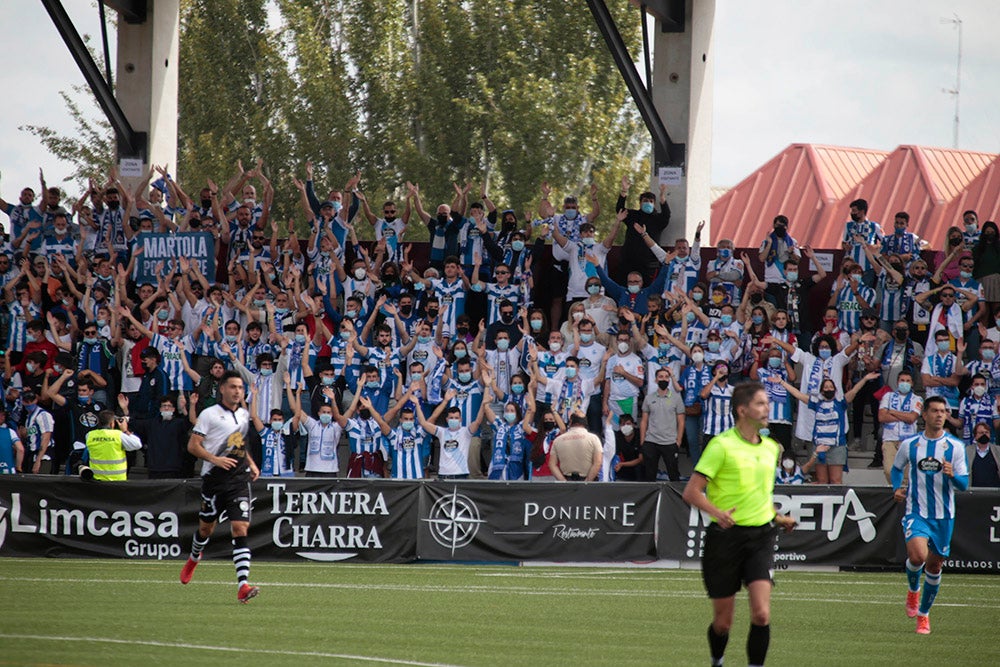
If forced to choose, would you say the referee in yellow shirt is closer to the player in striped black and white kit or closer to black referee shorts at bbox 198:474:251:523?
the player in striped black and white kit

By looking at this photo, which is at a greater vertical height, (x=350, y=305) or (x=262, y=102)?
(x=262, y=102)

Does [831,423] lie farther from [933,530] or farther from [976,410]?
[933,530]

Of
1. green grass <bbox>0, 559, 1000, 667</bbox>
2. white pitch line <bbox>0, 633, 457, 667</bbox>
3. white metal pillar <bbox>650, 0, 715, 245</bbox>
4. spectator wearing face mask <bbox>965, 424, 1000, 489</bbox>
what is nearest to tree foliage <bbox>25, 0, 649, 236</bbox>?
white metal pillar <bbox>650, 0, 715, 245</bbox>

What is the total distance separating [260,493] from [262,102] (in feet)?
100

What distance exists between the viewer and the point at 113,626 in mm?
11375

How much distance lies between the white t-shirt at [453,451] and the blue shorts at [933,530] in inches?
344

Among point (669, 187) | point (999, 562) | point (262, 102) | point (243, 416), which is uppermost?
point (262, 102)

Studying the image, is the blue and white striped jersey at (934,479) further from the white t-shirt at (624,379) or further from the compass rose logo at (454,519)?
the white t-shirt at (624,379)

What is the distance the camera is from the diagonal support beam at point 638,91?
24.1m

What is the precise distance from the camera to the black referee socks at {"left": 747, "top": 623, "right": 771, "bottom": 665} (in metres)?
8.56

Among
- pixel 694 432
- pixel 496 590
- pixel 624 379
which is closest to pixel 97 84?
pixel 624 379

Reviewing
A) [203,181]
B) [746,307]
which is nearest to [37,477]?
[746,307]

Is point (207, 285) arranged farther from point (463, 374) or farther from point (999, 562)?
point (999, 562)

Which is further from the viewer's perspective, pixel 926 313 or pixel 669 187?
pixel 669 187
